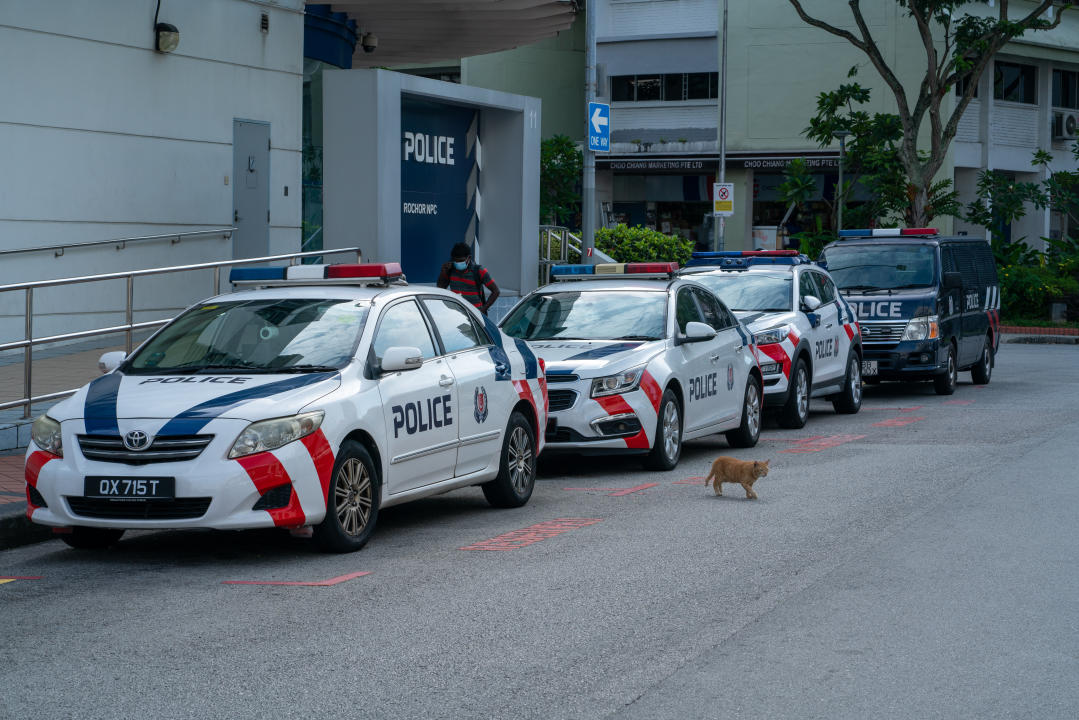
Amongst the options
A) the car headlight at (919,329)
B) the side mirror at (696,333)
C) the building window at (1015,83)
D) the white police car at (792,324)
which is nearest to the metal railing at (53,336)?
the side mirror at (696,333)

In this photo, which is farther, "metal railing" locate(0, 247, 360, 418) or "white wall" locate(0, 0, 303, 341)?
"white wall" locate(0, 0, 303, 341)

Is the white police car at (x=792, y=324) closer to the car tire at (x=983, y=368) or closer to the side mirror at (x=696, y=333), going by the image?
the side mirror at (x=696, y=333)

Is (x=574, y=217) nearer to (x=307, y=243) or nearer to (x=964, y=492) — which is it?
(x=307, y=243)

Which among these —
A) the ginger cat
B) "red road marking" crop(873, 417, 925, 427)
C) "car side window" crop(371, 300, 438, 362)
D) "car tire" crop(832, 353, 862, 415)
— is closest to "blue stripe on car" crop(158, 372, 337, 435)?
"car side window" crop(371, 300, 438, 362)

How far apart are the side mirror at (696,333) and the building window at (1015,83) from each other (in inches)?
1430

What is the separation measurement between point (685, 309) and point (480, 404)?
13.4 ft

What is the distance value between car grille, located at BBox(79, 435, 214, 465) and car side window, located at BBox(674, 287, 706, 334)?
6.08m

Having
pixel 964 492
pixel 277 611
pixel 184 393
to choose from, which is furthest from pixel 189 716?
pixel 964 492

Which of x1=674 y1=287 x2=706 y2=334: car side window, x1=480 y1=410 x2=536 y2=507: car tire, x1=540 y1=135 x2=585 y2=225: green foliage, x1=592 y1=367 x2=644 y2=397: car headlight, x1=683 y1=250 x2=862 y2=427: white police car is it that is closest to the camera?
x1=480 y1=410 x2=536 y2=507: car tire

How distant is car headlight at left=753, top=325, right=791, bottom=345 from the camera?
16406mm

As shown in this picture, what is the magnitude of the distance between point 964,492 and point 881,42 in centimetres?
3558

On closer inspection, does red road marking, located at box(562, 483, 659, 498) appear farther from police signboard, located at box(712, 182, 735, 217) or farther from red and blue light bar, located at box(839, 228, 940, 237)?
police signboard, located at box(712, 182, 735, 217)

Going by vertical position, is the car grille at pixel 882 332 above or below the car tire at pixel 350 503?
above

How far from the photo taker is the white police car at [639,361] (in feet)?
40.5
